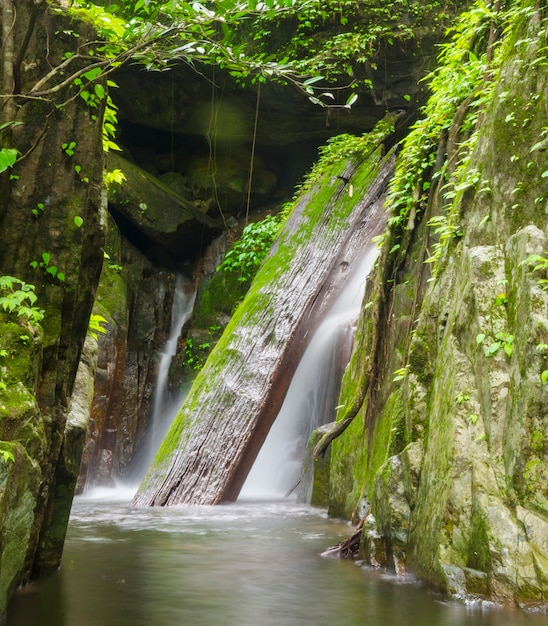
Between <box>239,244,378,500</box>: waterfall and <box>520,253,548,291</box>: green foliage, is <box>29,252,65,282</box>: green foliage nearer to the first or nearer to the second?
<box>520,253,548,291</box>: green foliage

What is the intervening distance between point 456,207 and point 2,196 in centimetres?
327

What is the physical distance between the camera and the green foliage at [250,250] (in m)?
13.2

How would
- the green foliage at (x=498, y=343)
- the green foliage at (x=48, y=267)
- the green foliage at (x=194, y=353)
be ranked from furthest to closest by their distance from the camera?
the green foliage at (x=194, y=353) < the green foliage at (x=48, y=267) < the green foliage at (x=498, y=343)

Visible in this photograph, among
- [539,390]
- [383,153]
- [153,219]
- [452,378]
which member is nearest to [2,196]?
[452,378]

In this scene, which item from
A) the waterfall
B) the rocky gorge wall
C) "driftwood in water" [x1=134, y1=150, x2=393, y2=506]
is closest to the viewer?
the rocky gorge wall

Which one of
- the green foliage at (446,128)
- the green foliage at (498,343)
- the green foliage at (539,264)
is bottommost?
the green foliage at (498,343)

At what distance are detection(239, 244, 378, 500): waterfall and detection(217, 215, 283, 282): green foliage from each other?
Result: 12.1 feet

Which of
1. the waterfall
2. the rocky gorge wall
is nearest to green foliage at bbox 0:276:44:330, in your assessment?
the rocky gorge wall

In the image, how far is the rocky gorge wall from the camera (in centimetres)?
339

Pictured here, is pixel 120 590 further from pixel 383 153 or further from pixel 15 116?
pixel 383 153

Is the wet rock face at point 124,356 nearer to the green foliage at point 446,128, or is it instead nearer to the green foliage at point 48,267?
the green foliage at point 446,128

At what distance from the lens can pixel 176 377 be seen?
1366cm

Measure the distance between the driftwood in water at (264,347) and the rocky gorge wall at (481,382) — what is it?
2.17m

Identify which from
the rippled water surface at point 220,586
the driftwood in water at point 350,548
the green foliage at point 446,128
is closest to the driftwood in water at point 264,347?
the rippled water surface at point 220,586
